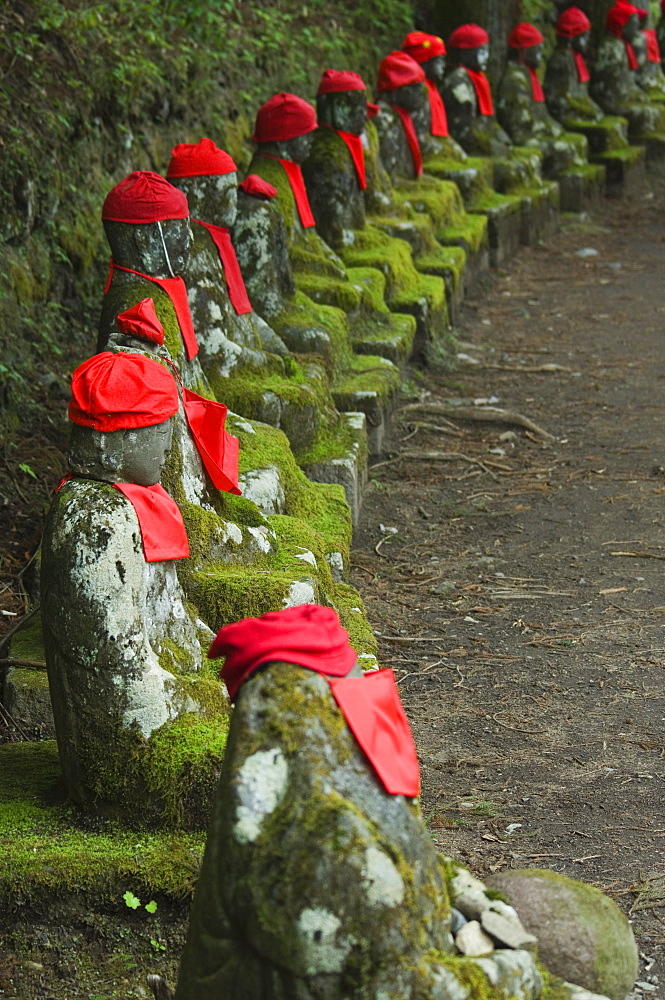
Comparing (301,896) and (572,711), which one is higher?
(301,896)

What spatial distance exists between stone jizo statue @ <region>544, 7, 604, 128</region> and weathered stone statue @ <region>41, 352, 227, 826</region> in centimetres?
1232

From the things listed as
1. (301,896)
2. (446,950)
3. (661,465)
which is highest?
(301,896)

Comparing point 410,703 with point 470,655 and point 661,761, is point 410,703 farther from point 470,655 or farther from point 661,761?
point 661,761

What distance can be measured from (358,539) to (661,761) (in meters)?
2.40

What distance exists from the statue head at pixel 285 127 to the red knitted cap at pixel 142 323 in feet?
10.1

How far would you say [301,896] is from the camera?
2.15 meters

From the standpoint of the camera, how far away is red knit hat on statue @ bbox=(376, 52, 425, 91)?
9.80m

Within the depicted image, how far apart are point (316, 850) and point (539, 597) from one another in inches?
141

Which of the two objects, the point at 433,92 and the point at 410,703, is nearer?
the point at 410,703

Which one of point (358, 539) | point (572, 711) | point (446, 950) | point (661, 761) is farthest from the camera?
point (358, 539)

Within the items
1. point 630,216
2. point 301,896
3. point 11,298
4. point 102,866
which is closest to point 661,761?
point 102,866

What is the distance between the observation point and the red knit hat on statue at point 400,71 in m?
9.80

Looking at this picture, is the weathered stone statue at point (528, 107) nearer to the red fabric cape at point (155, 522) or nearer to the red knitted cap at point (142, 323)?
the red knitted cap at point (142, 323)

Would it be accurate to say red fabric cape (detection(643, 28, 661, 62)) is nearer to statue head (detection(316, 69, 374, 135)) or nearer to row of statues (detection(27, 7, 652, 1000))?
row of statues (detection(27, 7, 652, 1000))
